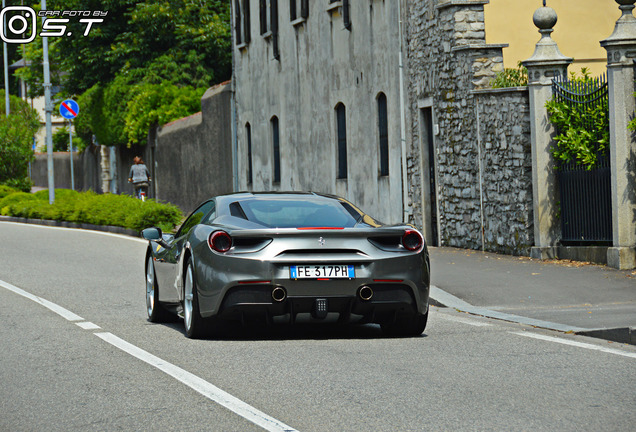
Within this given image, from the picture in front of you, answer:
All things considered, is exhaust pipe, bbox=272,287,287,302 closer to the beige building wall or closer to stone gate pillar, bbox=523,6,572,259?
stone gate pillar, bbox=523,6,572,259

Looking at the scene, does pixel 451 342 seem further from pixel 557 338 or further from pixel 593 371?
pixel 593 371

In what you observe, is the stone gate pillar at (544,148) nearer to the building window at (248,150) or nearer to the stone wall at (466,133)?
the stone wall at (466,133)

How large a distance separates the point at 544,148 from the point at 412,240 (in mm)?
7544

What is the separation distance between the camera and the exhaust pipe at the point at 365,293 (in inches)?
371

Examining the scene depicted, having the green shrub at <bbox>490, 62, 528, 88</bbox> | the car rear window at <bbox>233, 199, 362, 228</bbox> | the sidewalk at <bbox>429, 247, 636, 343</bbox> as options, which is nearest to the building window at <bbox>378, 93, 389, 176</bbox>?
the green shrub at <bbox>490, 62, 528, 88</bbox>

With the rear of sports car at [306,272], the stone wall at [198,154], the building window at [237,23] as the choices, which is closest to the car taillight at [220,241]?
the rear of sports car at [306,272]

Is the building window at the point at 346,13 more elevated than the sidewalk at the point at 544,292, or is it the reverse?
the building window at the point at 346,13

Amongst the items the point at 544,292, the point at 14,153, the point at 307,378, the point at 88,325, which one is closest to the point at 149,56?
the point at 14,153

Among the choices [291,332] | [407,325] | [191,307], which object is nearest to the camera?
[191,307]

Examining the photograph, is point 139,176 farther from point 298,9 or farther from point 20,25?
point 20,25

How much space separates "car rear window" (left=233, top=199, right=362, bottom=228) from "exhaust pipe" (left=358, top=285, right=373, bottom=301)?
722mm

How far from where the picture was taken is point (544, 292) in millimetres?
13109

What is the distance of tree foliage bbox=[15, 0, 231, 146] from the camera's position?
43719 mm

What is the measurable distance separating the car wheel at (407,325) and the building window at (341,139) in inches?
638
